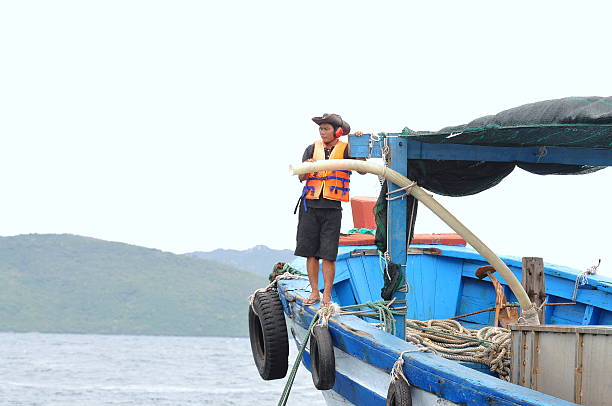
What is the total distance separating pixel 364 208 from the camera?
11609 mm

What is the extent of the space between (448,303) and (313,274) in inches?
142

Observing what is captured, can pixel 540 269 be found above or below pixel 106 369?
above

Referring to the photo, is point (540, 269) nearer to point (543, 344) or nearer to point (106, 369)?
point (543, 344)

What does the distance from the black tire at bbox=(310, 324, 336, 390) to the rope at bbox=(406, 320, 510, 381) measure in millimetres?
791

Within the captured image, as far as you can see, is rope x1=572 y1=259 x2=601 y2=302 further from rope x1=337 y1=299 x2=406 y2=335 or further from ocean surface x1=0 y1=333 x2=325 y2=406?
ocean surface x1=0 y1=333 x2=325 y2=406

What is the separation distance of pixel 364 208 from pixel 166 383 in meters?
80.0

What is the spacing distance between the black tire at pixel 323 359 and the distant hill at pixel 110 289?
149801 mm

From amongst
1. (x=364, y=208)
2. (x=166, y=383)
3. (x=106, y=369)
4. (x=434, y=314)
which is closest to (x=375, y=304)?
(x=434, y=314)

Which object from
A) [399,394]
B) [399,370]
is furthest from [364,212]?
[399,394]

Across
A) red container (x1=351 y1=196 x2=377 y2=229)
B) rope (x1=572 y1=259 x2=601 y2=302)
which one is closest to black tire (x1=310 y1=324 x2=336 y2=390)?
rope (x1=572 y1=259 x2=601 y2=302)

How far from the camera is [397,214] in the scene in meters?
6.72

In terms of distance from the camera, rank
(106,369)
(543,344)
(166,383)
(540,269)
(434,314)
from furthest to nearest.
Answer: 1. (106,369)
2. (166,383)
3. (434,314)
4. (540,269)
5. (543,344)

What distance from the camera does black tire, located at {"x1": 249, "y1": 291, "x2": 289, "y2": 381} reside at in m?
8.11

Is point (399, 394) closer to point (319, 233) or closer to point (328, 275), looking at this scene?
point (328, 275)
